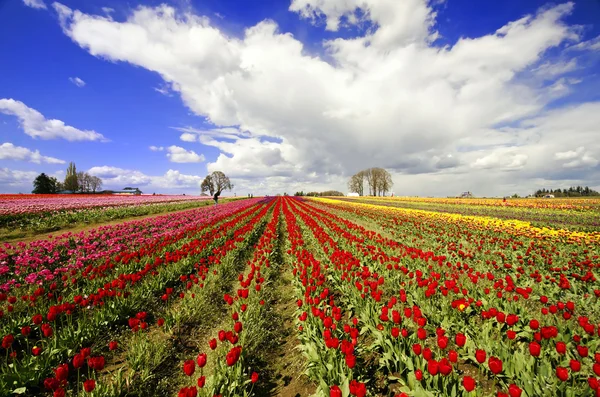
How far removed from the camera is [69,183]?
98.4m

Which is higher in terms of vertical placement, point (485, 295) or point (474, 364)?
point (485, 295)

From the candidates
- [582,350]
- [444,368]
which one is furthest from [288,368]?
[582,350]

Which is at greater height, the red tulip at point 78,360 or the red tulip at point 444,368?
the red tulip at point 444,368

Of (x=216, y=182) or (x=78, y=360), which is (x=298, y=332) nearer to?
(x=78, y=360)

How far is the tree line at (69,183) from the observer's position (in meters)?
70.2

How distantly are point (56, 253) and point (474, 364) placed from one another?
12704 millimetres

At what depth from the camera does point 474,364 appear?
4.05 m

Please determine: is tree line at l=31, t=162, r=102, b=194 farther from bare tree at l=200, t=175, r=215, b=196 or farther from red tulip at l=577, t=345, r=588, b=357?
red tulip at l=577, t=345, r=588, b=357

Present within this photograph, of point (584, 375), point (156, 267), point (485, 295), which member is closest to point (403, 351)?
point (584, 375)

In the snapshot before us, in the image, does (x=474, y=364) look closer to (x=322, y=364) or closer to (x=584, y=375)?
(x=584, y=375)

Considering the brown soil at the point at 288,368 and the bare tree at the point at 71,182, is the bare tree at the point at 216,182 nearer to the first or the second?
the bare tree at the point at 71,182

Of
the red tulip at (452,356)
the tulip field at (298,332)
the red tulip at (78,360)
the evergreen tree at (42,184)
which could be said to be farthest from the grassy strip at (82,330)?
the evergreen tree at (42,184)

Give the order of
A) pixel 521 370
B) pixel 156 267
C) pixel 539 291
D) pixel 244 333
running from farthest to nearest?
pixel 156 267 → pixel 539 291 → pixel 244 333 → pixel 521 370

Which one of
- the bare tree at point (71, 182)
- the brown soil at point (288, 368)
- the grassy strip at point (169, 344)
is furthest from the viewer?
the bare tree at point (71, 182)
